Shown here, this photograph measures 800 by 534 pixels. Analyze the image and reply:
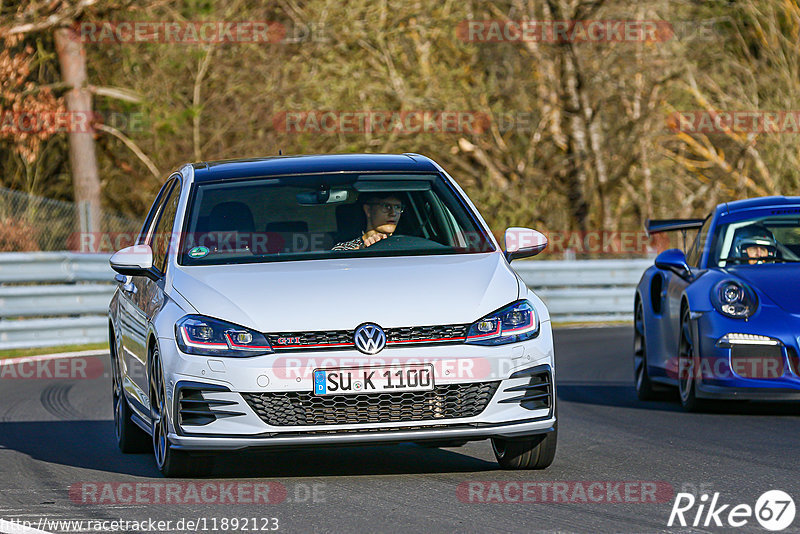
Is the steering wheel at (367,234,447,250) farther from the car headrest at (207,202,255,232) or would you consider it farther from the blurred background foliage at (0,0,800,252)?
the blurred background foliage at (0,0,800,252)

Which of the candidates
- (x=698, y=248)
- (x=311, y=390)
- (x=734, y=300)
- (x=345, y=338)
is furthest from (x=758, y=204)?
(x=311, y=390)

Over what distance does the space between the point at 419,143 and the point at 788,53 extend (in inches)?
274

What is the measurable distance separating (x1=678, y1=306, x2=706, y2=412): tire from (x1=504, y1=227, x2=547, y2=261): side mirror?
2.59 metres

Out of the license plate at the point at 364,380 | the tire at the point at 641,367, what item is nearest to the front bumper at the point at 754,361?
the tire at the point at 641,367

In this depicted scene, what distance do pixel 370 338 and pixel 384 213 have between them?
4.57ft

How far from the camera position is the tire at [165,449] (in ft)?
22.7

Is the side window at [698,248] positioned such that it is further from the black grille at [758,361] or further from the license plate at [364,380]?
the license plate at [364,380]

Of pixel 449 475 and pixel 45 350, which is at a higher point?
pixel 449 475

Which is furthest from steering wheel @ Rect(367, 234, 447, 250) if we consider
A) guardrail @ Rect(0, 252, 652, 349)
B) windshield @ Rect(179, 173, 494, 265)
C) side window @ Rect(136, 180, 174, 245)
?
guardrail @ Rect(0, 252, 652, 349)

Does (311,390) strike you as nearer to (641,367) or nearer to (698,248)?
(698,248)

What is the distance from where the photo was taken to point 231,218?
7.65 m

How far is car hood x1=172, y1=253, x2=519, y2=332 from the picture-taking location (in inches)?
259

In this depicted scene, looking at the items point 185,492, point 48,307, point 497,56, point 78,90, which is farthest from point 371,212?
point 497,56

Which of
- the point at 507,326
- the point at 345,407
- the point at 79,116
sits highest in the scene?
the point at 507,326
